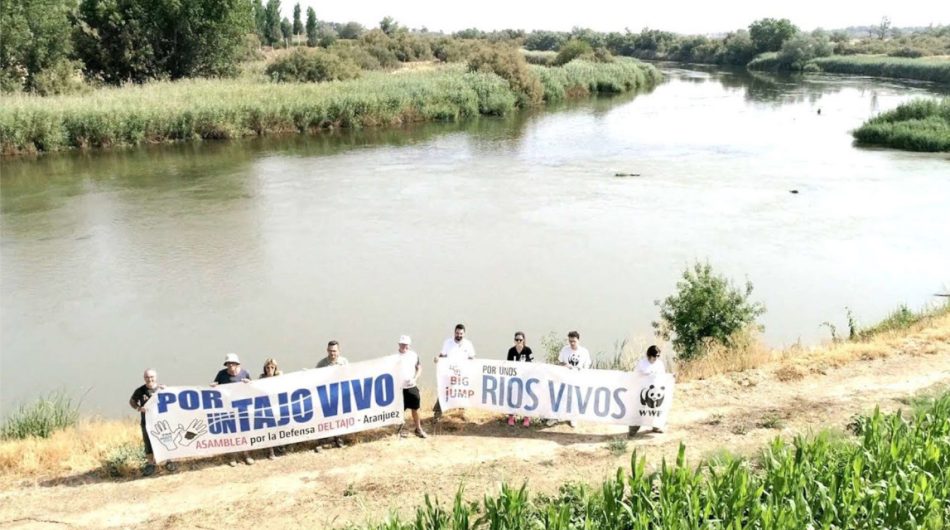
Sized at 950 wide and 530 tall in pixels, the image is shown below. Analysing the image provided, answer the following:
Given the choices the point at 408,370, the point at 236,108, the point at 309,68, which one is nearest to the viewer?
the point at 408,370

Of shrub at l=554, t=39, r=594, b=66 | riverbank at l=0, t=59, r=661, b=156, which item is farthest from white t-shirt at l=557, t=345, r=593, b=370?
shrub at l=554, t=39, r=594, b=66

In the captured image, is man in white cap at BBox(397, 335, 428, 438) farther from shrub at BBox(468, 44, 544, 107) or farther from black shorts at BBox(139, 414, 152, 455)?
shrub at BBox(468, 44, 544, 107)

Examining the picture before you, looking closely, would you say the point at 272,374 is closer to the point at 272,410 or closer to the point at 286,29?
the point at 272,410

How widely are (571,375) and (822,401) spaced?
3.77 meters

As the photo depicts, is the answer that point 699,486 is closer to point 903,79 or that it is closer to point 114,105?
point 114,105

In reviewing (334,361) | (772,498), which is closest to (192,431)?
(334,361)

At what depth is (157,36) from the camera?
163 ft

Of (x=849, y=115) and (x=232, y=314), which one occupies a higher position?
(x=849, y=115)

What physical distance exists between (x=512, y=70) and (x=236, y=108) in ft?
68.2

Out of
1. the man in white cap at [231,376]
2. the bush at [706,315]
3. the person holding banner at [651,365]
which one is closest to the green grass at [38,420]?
the man in white cap at [231,376]

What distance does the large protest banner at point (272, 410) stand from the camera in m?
9.48

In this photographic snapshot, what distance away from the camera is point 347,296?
17.5m

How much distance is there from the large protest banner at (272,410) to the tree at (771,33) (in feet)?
342

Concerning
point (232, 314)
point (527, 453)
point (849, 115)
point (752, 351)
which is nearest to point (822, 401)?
point (752, 351)
